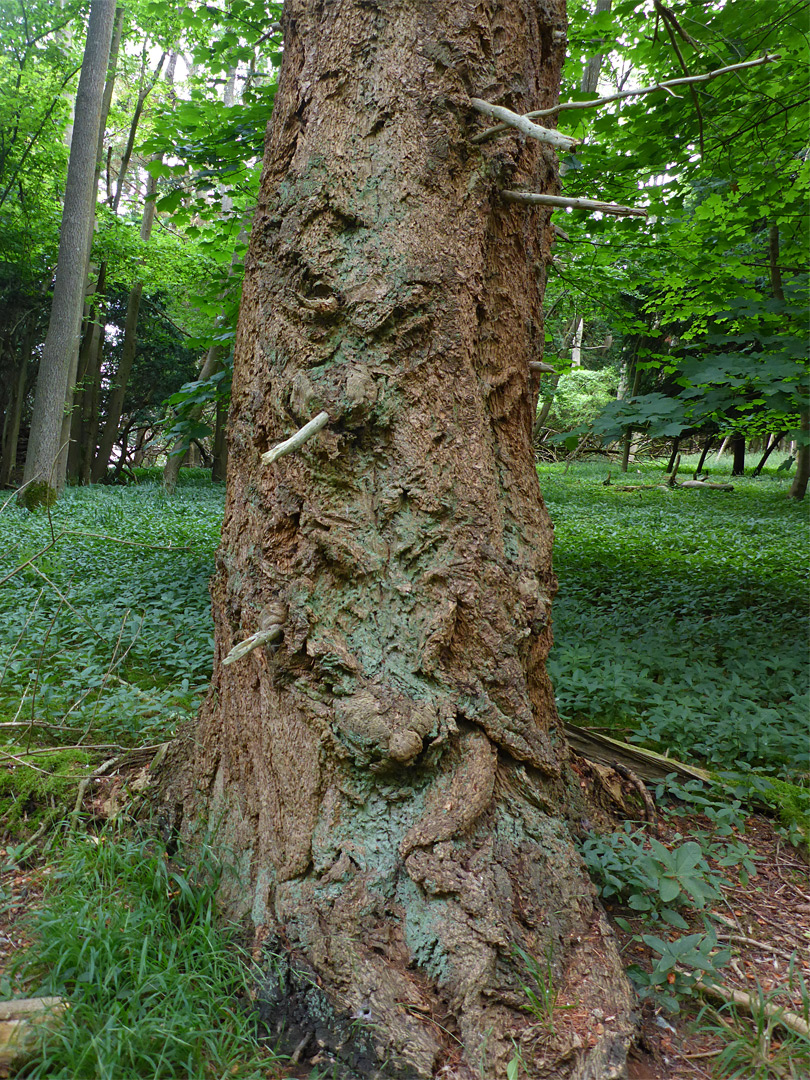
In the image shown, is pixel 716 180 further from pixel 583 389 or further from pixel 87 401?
pixel 583 389

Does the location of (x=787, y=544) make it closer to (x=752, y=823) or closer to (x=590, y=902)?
(x=752, y=823)

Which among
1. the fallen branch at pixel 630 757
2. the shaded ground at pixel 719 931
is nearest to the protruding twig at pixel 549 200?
the shaded ground at pixel 719 931

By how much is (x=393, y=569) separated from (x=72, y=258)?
39.0 ft

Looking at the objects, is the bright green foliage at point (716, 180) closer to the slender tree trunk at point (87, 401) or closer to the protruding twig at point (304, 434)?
the protruding twig at point (304, 434)

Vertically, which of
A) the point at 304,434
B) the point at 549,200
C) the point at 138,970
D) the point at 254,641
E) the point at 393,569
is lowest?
the point at 138,970

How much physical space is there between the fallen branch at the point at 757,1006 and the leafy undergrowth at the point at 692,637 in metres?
1.30

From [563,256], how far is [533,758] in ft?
19.9

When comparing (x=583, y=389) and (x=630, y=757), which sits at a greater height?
(x=583, y=389)

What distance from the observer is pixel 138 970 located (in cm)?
174

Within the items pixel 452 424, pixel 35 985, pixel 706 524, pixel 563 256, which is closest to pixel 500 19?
pixel 452 424

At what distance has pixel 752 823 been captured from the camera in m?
2.72

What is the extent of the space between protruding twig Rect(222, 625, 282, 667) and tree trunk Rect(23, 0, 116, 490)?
34.3 ft

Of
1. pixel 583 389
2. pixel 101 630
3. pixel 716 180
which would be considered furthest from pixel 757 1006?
pixel 583 389

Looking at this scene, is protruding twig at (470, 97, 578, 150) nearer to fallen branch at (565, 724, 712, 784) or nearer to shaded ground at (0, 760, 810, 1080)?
shaded ground at (0, 760, 810, 1080)
